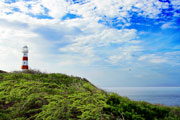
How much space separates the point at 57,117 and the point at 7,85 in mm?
3648

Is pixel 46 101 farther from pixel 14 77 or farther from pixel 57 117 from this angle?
pixel 14 77

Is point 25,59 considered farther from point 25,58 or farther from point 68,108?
point 68,108

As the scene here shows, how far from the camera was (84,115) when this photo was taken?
185 inches

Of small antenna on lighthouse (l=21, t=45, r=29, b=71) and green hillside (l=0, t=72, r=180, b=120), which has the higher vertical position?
small antenna on lighthouse (l=21, t=45, r=29, b=71)

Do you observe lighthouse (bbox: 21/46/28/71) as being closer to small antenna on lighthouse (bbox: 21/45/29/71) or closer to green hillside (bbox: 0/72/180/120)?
small antenna on lighthouse (bbox: 21/45/29/71)

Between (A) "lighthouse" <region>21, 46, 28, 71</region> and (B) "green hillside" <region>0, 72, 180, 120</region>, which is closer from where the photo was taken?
(B) "green hillside" <region>0, 72, 180, 120</region>

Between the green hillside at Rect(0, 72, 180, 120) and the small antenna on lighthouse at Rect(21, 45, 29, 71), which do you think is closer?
the green hillside at Rect(0, 72, 180, 120)

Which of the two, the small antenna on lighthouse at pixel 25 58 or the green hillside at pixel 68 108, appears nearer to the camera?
the green hillside at pixel 68 108

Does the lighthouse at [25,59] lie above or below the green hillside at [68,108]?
above

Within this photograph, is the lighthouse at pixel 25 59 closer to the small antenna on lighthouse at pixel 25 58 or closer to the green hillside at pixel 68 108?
the small antenna on lighthouse at pixel 25 58

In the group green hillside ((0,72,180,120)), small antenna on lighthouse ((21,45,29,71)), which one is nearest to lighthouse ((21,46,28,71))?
small antenna on lighthouse ((21,45,29,71))

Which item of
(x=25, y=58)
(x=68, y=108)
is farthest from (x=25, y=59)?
(x=68, y=108)

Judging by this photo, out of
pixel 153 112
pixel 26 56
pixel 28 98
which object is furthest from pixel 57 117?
pixel 26 56

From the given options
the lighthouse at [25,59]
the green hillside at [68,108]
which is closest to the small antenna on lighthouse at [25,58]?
the lighthouse at [25,59]
